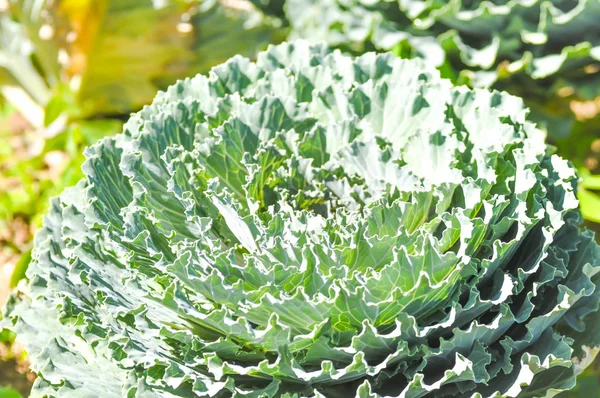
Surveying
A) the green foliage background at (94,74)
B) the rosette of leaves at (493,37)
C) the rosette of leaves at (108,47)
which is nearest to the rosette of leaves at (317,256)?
the rosette of leaves at (493,37)

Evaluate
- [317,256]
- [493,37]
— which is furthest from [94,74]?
[317,256]

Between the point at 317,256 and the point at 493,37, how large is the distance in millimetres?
1073

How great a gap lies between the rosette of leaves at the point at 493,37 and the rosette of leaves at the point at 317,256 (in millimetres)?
483

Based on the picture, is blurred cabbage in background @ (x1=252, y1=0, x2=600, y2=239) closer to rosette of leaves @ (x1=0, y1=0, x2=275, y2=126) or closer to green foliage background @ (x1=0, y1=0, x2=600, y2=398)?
green foliage background @ (x1=0, y1=0, x2=600, y2=398)

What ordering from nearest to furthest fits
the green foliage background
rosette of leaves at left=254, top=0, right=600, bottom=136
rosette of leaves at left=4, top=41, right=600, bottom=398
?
rosette of leaves at left=4, top=41, right=600, bottom=398 → rosette of leaves at left=254, top=0, right=600, bottom=136 → the green foliage background

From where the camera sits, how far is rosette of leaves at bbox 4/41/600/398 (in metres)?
1.04

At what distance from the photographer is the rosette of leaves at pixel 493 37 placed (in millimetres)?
1771

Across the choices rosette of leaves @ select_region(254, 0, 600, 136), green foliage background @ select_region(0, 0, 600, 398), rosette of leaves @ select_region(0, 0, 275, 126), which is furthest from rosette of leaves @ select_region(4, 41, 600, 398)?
rosette of leaves @ select_region(0, 0, 275, 126)

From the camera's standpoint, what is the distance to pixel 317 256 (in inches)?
41.5

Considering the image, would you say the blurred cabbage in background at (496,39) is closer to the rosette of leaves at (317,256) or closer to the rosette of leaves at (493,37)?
the rosette of leaves at (493,37)

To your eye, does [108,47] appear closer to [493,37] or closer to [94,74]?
[94,74]

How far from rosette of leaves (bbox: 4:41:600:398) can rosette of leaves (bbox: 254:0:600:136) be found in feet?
1.58

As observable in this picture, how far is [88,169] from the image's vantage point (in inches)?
48.4

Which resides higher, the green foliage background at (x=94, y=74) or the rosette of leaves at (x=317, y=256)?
the rosette of leaves at (x=317, y=256)
